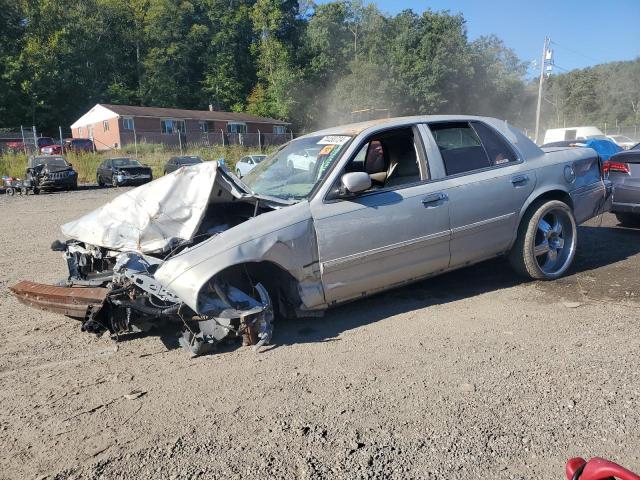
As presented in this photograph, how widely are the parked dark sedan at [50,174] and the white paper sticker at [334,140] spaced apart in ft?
67.9

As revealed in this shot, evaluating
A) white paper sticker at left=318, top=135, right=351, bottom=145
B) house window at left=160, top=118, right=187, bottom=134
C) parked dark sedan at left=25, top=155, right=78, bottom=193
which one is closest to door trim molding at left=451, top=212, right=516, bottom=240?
white paper sticker at left=318, top=135, right=351, bottom=145

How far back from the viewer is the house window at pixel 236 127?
180 feet

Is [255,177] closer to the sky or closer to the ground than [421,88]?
closer to the ground

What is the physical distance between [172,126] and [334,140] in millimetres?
48873

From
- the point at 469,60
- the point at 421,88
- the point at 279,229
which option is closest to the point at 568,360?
the point at 279,229

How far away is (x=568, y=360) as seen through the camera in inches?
140

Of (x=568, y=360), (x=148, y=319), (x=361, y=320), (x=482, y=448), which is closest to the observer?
(x=482, y=448)

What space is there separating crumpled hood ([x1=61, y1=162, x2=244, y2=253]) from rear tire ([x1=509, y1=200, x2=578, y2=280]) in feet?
9.52

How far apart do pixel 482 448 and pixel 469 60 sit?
7037 centimetres

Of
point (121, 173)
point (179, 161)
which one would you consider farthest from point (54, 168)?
point (179, 161)

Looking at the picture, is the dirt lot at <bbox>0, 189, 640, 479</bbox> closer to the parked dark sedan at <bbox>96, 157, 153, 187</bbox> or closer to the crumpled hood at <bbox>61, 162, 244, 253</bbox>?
the crumpled hood at <bbox>61, 162, 244, 253</bbox>

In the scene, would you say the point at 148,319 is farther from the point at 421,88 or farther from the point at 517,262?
the point at 421,88

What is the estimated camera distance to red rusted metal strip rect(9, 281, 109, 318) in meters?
3.76

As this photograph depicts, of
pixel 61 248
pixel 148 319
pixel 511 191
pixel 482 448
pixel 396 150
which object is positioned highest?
pixel 396 150
